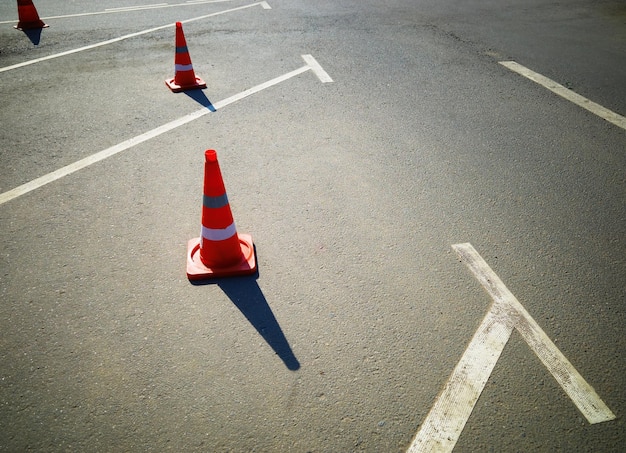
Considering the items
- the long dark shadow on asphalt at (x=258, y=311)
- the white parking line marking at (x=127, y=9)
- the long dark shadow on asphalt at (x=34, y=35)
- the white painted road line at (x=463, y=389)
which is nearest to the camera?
the white painted road line at (x=463, y=389)

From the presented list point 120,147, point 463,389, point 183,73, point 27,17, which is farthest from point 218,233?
point 27,17

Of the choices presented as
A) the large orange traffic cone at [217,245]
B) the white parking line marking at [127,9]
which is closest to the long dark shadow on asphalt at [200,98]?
the large orange traffic cone at [217,245]

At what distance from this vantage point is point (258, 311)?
2799 millimetres

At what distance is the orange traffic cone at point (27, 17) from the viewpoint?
828 centimetres

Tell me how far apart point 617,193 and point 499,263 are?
177 centimetres

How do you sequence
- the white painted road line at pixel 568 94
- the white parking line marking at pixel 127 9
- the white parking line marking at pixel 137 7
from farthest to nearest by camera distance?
1. the white parking line marking at pixel 137 7
2. the white parking line marking at pixel 127 9
3. the white painted road line at pixel 568 94

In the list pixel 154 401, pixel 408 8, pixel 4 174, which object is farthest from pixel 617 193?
pixel 408 8

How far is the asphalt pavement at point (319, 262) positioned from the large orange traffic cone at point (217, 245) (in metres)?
0.10

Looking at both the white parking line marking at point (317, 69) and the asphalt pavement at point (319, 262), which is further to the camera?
the white parking line marking at point (317, 69)

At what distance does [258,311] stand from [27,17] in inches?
370

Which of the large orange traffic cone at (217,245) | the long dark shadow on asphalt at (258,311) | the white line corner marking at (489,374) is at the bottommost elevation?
the white line corner marking at (489,374)

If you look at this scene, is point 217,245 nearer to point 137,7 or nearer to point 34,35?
point 34,35

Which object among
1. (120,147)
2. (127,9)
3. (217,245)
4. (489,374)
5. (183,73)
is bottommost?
(489,374)

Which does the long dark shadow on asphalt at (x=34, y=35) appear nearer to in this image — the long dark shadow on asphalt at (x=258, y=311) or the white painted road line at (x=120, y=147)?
the white painted road line at (x=120, y=147)
